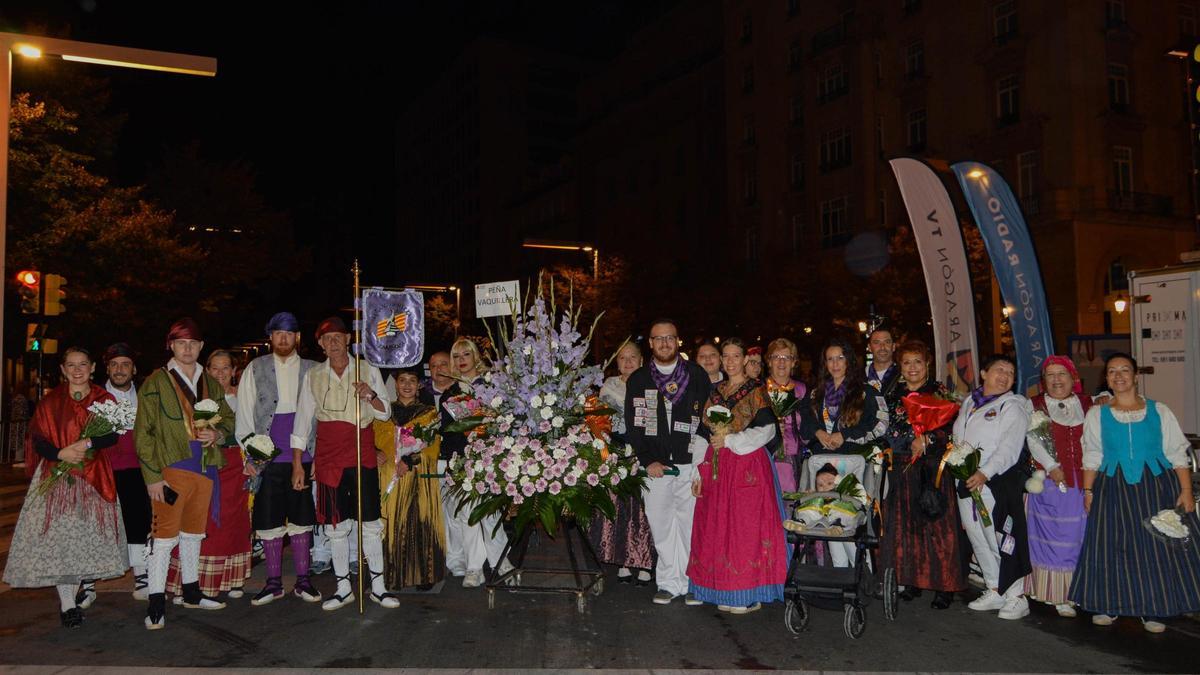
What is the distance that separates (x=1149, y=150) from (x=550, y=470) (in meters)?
31.8

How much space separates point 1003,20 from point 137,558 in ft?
110

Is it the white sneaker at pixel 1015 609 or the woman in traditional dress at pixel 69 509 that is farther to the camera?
the white sneaker at pixel 1015 609

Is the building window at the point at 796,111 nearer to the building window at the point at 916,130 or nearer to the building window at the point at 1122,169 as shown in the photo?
the building window at the point at 916,130

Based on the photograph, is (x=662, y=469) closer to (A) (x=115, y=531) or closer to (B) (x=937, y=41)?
(A) (x=115, y=531)

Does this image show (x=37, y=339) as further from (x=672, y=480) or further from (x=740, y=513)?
(x=740, y=513)

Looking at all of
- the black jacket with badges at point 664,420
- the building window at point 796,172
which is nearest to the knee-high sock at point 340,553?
the black jacket with badges at point 664,420

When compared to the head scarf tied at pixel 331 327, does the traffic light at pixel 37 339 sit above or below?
above

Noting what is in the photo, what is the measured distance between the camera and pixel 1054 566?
6.90m

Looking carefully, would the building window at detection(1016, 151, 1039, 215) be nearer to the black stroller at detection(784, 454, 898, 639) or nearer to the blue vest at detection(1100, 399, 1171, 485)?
the blue vest at detection(1100, 399, 1171, 485)

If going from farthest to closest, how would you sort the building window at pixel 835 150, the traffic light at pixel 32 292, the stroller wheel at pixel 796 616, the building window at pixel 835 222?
1. the building window at pixel 835 150
2. the building window at pixel 835 222
3. the traffic light at pixel 32 292
4. the stroller wheel at pixel 796 616

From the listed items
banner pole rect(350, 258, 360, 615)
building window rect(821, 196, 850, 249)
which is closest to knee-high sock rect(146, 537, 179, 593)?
banner pole rect(350, 258, 360, 615)

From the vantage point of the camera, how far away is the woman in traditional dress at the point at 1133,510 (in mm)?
6430

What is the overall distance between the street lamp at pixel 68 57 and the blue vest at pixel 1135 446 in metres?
8.29

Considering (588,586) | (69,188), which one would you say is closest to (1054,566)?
(588,586)
